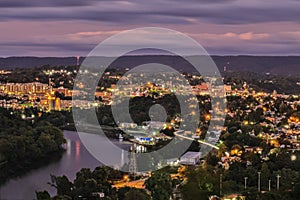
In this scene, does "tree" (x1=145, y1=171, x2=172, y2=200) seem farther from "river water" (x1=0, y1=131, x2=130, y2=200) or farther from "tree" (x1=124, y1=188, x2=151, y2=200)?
"river water" (x1=0, y1=131, x2=130, y2=200)

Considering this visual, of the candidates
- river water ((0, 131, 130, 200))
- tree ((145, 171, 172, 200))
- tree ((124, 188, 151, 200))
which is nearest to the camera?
tree ((124, 188, 151, 200))

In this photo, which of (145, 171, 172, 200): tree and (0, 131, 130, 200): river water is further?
(0, 131, 130, 200): river water

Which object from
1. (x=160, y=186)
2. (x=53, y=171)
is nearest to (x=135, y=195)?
(x=160, y=186)

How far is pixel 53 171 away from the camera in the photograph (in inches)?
338

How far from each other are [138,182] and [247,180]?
129cm

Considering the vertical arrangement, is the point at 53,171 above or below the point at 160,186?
below

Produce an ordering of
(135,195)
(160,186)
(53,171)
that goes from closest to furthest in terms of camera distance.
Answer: (135,195), (160,186), (53,171)

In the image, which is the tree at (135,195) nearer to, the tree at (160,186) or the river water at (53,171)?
the tree at (160,186)

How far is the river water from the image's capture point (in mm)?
7215

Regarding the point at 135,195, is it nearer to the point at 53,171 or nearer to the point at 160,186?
the point at 160,186

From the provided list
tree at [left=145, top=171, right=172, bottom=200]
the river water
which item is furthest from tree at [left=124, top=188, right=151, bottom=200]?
the river water

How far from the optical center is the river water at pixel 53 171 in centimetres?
721

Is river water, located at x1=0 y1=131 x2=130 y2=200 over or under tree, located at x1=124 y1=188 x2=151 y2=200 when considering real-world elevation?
under

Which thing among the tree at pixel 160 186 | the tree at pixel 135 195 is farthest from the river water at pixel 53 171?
the tree at pixel 135 195
